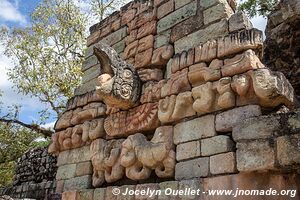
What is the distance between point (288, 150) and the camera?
8.07 feet

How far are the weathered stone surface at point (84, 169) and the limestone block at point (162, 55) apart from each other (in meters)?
1.50

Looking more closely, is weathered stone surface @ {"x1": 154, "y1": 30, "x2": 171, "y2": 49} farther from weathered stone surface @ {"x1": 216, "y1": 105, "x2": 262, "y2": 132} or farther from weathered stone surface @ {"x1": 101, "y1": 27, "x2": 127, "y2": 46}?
weathered stone surface @ {"x1": 216, "y1": 105, "x2": 262, "y2": 132}

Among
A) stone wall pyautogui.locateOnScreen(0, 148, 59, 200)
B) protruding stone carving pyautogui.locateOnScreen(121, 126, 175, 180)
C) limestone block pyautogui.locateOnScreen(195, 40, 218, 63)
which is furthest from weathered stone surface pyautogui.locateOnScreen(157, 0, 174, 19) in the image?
stone wall pyautogui.locateOnScreen(0, 148, 59, 200)

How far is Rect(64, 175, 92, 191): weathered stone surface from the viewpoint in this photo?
4.26 meters

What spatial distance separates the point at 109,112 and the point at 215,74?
1634 mm

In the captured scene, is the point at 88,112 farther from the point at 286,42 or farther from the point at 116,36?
the point at 286,42

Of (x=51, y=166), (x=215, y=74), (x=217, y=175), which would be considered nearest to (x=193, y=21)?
(x=215, y=74)

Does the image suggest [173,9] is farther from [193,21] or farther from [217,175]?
[217,175]

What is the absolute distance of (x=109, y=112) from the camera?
14.1 ft

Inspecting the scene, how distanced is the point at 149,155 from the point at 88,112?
146 centimetres

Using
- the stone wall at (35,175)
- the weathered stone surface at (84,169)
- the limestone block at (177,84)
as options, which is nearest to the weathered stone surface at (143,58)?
the limestone block at (177,84)

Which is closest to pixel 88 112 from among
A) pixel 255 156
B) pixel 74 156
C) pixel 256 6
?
pixel 74 156

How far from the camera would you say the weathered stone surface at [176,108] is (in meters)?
3.35

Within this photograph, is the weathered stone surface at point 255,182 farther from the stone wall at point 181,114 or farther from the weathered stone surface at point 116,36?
the weathered stone surface at point 116,36
